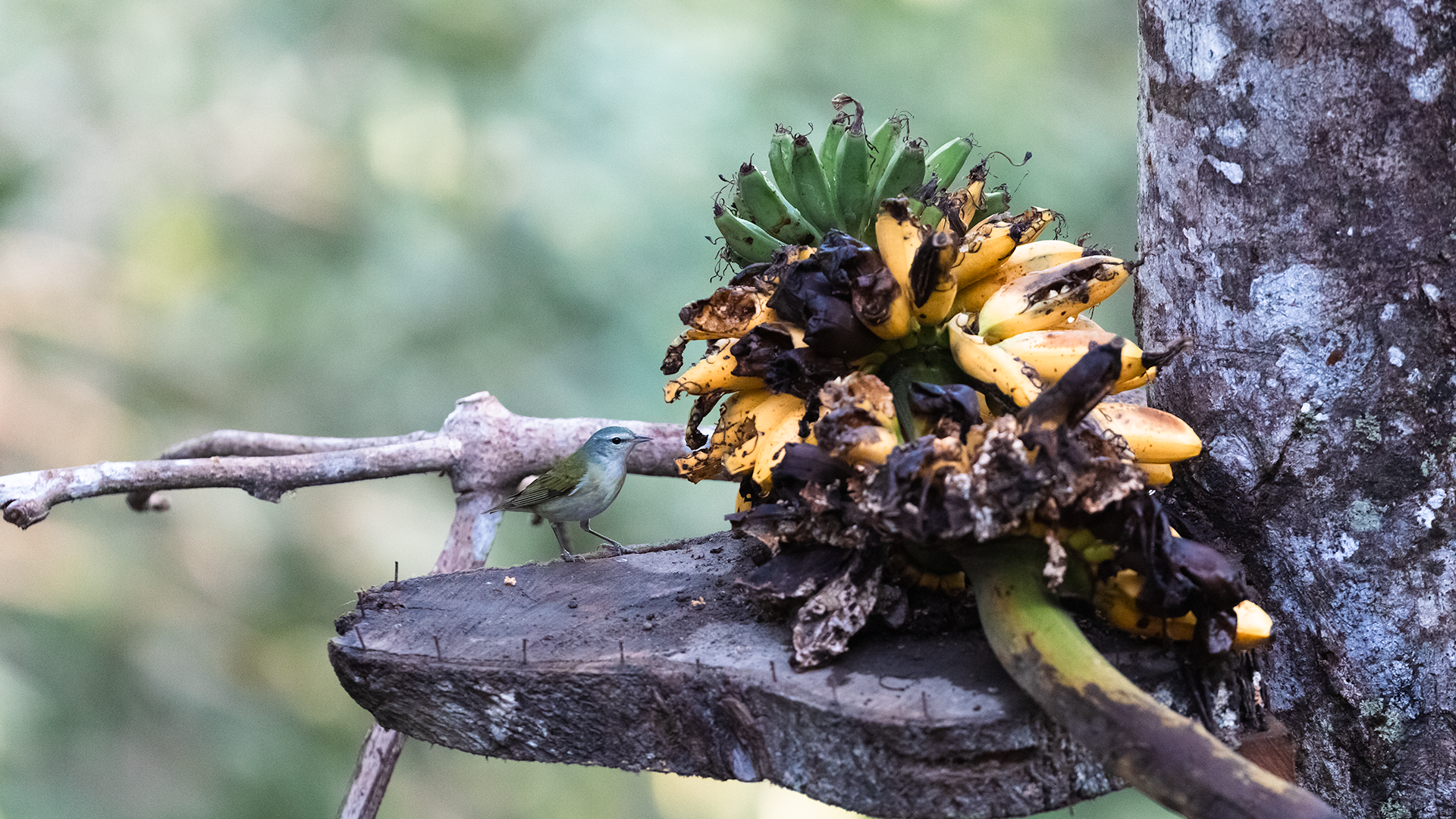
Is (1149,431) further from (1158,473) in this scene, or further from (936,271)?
(936,271)

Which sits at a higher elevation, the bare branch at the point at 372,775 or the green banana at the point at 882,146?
the green banana at the point at 882,146

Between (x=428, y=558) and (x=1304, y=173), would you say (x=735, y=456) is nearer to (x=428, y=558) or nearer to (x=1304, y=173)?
(x=1304, y=173)

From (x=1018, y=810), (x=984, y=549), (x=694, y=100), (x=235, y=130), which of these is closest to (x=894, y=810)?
(x=1018, y=810)

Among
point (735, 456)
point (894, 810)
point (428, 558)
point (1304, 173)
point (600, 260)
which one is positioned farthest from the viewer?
point (428, 558)

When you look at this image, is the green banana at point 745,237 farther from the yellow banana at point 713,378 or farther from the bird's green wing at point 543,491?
the bird's green wing at point 543,491

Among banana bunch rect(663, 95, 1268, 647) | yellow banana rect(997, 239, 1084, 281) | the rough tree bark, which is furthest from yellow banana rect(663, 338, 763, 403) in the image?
the rough tree bark

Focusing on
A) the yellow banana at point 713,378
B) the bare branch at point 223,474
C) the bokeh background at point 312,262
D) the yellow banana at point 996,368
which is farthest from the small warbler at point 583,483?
the bokeh background at point 312,262

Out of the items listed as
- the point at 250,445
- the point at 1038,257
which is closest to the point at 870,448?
the point at 1038,257
